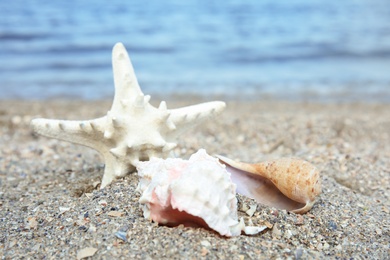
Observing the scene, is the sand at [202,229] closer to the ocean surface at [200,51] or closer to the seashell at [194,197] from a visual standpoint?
the seashell at [194,197]

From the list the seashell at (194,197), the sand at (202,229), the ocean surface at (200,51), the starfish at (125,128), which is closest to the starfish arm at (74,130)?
the starfish at (125,128)

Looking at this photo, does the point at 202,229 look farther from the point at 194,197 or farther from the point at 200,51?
the point at 200,51

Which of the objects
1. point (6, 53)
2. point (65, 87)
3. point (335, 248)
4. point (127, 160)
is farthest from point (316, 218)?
point (6, 53)

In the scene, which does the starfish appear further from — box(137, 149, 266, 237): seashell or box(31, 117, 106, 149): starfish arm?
box(137, 149, 266, 237): seashell

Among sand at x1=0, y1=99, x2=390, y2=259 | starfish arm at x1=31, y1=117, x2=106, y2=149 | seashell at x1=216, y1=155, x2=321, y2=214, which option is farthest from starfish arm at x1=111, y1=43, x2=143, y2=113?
seashell at x1=216, y1=155, x2=321, y2=214

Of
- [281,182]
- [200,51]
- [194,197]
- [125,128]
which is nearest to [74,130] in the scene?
[125,128]

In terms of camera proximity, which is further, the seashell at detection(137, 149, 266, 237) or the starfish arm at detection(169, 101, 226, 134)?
the starfish arm at detection(169, 101, 226, 134)
